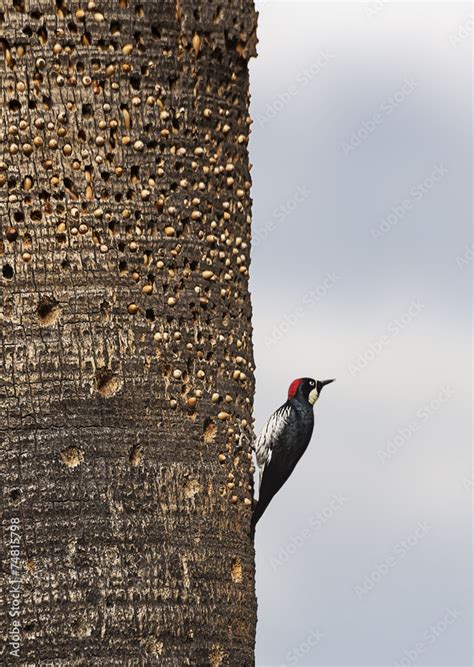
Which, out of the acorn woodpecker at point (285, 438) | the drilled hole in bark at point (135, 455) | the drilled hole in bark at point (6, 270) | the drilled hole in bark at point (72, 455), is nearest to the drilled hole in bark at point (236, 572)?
the acorn woodpecker at point (285, 438)

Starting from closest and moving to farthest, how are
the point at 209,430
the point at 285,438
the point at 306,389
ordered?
1. the point at 209,430
2. the point at 285,438
3. the point at 306,389

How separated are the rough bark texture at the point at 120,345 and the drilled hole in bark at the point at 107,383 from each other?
10 mm

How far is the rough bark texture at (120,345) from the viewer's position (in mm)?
8023

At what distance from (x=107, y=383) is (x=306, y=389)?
269 cm

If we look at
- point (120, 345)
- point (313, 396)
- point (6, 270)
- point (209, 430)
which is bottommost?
point (209, 430)

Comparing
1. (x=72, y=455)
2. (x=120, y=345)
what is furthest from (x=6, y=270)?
(x=72, y=455)

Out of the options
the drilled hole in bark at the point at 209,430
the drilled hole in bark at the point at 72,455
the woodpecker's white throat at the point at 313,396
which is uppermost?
the woodpecker's white throat at the point at 313,396

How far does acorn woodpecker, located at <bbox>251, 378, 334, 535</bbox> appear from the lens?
30.5ft

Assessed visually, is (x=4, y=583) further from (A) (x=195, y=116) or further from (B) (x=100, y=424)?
(A) (x=195, y=116)

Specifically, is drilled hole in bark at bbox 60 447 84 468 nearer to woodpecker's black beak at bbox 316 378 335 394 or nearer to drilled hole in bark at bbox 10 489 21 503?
drilled hole in bark at bbox 10 489 21 503

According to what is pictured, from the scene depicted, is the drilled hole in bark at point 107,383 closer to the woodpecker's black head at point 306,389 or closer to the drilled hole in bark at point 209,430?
the drilled hole in bark at point 209,430

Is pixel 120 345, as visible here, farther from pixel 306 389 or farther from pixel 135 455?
pixel 306 389

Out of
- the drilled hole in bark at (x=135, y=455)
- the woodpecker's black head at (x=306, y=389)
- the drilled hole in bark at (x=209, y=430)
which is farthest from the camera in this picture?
the woodpecker's black head at (x=306, y=389)

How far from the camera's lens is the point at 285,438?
33.1ft
